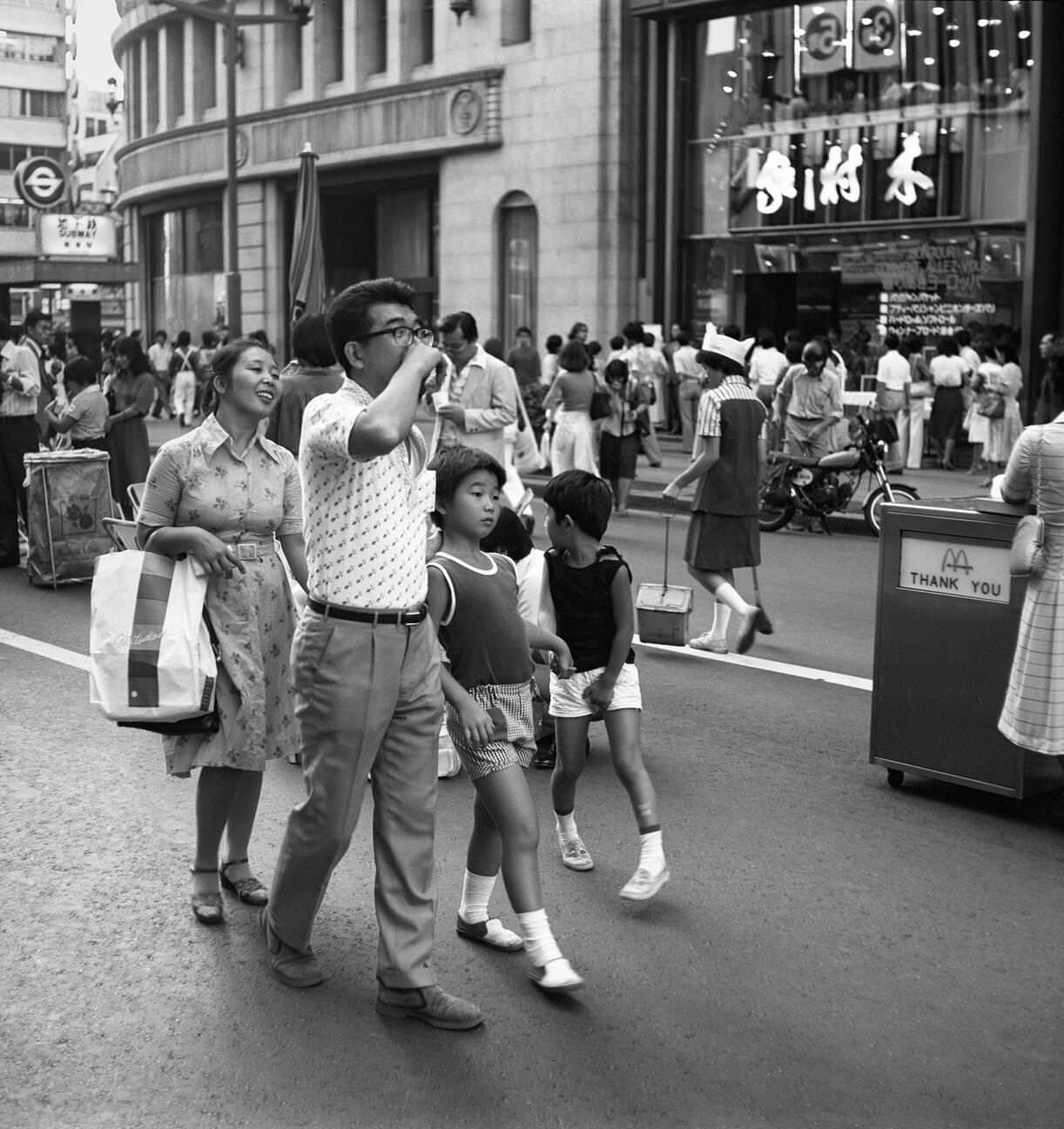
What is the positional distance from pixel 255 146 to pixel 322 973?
3162 cm

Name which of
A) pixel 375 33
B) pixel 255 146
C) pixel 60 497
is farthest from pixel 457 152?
pixel 60 497

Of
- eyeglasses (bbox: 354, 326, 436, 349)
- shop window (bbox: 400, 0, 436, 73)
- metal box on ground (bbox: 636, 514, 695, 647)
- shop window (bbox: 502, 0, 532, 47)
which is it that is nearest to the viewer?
eyeglasses (bbox: 354, 326, 436, 349)

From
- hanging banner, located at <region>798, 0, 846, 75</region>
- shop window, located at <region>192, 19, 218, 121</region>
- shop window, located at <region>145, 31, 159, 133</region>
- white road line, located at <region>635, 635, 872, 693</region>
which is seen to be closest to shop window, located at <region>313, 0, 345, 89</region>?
shop window, located at <region>192, 19, 218, 121</region>

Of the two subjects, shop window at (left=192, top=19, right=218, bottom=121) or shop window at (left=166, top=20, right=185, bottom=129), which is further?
shop window at (left=166, top=20, right=185, bottom=129)

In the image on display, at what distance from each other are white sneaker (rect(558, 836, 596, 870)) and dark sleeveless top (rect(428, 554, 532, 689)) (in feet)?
3.52

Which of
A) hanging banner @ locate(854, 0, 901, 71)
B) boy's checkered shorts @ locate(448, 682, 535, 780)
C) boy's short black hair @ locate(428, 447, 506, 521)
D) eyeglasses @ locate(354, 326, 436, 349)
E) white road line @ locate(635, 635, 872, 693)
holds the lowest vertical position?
white road line @ locate(635, 635, 872, 693)

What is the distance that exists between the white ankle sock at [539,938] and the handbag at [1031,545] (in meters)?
2.28

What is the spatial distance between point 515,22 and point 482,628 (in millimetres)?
25017

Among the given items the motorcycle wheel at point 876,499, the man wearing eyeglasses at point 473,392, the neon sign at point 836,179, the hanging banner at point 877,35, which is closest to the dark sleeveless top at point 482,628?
the man wearing eyeglasses at point 473,392

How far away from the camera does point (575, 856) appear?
5445 millimetres

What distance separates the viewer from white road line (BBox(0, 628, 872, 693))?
857 cm

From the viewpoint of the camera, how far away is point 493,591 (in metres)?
4.47

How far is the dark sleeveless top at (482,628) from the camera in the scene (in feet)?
14.6

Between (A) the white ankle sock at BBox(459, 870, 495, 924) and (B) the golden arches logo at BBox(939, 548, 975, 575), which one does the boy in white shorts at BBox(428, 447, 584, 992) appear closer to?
(A) the white ankle sock at BBox(459, 870, 495, 924)
